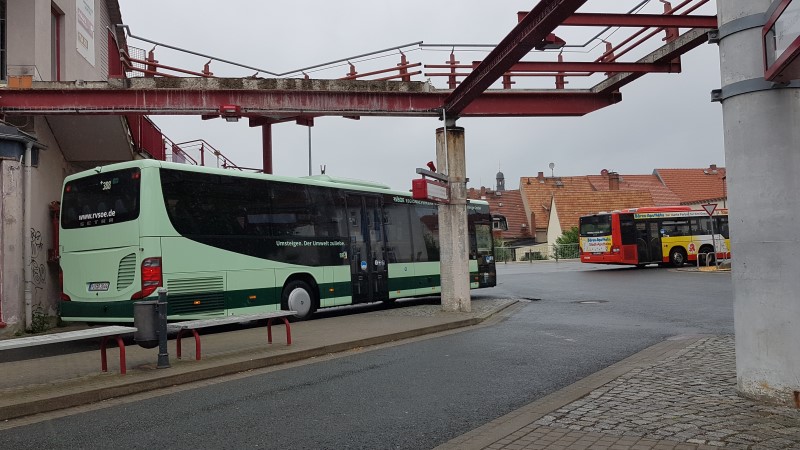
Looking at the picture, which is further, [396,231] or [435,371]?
[396,231]

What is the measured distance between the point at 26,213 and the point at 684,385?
11561mm

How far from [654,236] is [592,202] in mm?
33461

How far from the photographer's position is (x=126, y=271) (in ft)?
38.0

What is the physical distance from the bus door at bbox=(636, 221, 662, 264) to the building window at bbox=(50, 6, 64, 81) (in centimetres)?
2739

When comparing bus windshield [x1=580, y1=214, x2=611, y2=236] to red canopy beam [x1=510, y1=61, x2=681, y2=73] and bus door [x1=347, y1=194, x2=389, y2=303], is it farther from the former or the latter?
red canopy beam [x1=510, y1=61, x2=681, y2=73]

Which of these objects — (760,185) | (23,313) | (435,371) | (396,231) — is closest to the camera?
(760,185)

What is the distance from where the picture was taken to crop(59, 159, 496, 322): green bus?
38.4 feet

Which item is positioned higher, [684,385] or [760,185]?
[760,185]

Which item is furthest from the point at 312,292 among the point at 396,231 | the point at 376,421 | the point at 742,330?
the point at 742,330

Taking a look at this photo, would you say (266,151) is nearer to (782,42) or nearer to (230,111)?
(230,111)

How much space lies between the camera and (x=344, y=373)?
8.41 meters

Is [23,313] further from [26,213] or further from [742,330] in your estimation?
[742,330]

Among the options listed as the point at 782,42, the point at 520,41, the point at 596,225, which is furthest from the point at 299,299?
the point at 596,225

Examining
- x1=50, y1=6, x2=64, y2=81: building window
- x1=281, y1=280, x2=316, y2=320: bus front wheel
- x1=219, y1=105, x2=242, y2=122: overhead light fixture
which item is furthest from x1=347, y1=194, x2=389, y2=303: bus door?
x1=50, y1=6, x2=64, y2=81: building window
